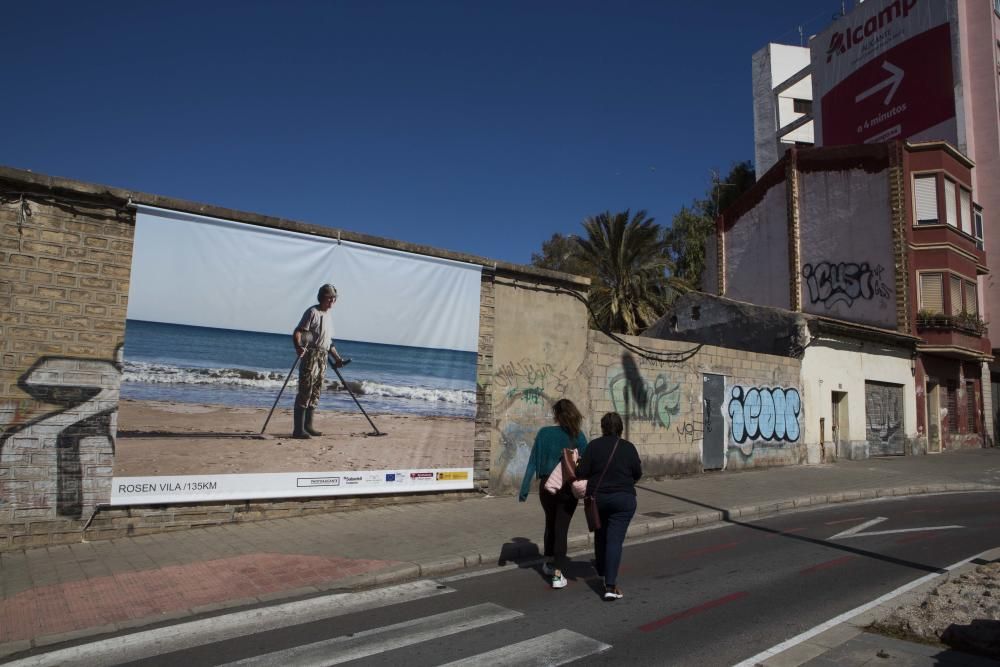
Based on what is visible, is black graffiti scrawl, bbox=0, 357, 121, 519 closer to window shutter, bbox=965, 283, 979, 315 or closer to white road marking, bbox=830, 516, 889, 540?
white road marking, bbox=830, 516, 889, 540

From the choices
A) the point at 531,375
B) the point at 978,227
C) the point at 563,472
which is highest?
the point at 978,227

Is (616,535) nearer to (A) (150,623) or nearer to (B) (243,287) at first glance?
(A) (150,623)

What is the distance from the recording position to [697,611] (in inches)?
214

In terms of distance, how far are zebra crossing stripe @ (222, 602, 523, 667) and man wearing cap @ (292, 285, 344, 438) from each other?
4.64 m

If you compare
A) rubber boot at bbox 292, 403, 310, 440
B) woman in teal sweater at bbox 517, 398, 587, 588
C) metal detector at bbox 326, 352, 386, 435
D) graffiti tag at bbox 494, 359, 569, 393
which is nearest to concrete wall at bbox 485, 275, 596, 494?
graffiti tag at bbox 494, 359, 569, 393

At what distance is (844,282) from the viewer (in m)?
24.0

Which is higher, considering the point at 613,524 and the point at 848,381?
the point at 848,381

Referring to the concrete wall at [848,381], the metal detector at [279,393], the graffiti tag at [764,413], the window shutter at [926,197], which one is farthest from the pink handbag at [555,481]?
the window shutter at [926,197]

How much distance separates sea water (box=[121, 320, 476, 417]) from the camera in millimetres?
8273

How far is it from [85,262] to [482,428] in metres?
6.23

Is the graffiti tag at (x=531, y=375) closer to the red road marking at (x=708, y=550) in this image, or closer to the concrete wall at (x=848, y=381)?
the red road marking at (x=708, y=550)

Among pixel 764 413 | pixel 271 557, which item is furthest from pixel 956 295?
pixel 271 557

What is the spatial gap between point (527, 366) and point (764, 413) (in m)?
7.96

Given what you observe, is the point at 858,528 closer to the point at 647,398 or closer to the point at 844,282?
the point at 647,398
